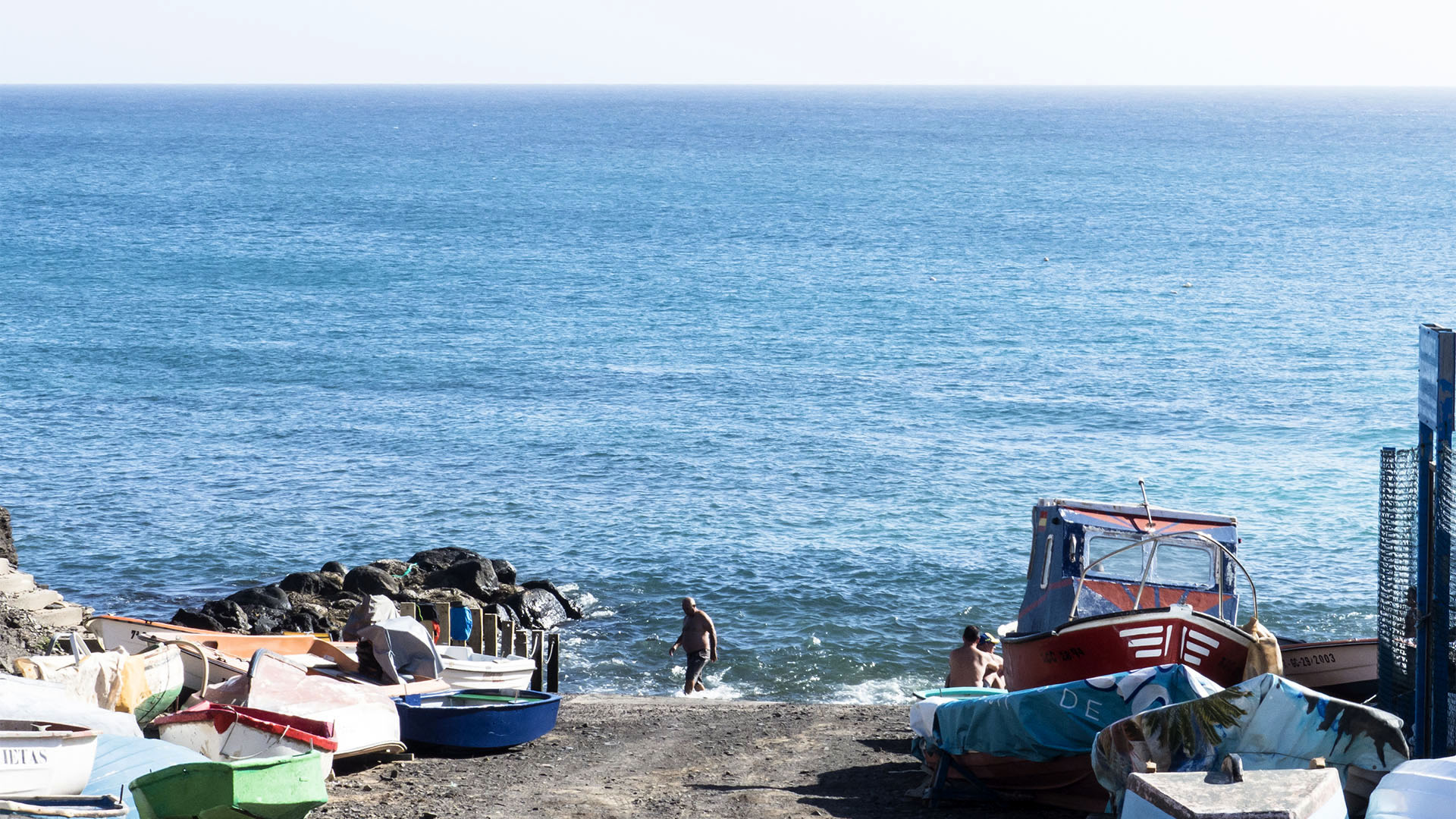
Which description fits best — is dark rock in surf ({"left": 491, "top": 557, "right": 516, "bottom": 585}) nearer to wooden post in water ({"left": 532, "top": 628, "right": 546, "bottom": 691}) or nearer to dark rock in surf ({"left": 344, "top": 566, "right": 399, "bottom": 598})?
dark rock in surf ({"left": 344, "top": 566, "right": 399, "bottom": 598})

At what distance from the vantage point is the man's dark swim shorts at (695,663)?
811 inches

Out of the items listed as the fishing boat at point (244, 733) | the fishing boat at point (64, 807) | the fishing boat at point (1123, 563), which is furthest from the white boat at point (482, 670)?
the fishing boat at point (64, 807)

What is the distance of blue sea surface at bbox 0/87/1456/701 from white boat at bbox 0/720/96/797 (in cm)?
1286

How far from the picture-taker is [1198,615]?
1352cm

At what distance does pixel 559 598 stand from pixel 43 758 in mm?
16141

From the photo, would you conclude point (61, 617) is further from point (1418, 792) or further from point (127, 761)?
point (1418, 792)

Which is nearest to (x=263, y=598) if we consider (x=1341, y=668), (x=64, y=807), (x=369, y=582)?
(x=369, y=582)

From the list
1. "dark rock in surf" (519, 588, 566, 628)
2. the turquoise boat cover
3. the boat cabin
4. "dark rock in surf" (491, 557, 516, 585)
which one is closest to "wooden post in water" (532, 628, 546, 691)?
the boat cabin

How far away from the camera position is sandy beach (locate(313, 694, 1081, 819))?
12711mm

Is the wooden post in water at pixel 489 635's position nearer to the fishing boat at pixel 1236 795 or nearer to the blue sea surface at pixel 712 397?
the blue sea surface at pixel 712 397

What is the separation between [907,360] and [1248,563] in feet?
78.6

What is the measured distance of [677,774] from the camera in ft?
47.1

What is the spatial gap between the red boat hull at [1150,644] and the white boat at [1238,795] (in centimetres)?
397

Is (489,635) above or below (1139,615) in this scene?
below
